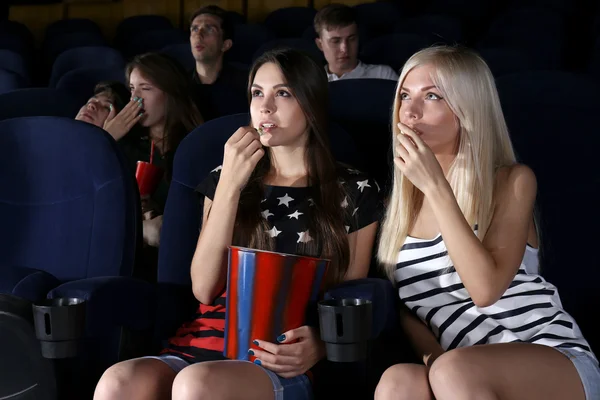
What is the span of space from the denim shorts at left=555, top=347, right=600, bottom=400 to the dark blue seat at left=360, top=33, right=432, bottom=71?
179 centimetres

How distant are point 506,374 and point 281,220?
1.22 feet

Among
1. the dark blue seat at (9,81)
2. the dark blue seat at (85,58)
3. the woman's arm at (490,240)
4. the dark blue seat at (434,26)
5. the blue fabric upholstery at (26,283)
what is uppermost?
the dark blue seat at (434,26)

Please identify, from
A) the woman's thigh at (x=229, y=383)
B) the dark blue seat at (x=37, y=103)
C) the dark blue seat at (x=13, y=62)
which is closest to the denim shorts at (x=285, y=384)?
the woman's thigh at (x=229, y=383)

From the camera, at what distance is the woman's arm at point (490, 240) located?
35.4 inches

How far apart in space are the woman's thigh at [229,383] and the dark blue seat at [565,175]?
410 millimetres

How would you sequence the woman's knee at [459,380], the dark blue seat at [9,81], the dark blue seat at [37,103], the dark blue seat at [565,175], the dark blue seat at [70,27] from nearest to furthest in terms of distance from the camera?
1. the woman's knee at [459,380]
2. the dark blue seat at [565,175]
3. the dark blue seat at [37,103]
4. the dark blue seat at [9,81]
5. the dark blue seat at [70,27]

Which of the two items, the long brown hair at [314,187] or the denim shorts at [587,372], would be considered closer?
the denim shorts at [587,372]

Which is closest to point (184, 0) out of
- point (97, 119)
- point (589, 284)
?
point (97, 119)

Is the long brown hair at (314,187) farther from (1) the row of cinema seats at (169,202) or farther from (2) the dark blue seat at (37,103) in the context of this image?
(2) the dark blue seat at (37,103)

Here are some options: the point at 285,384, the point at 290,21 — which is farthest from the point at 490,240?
the point at 290,21

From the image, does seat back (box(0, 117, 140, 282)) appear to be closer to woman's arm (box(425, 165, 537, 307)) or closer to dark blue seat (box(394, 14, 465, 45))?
woman's arm (box(425, 165, 537, 307))

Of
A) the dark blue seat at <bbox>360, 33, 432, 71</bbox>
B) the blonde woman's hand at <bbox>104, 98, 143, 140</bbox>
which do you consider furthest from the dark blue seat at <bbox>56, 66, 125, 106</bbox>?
the dark blue seat at <bbox>360, 33, 432, 71</bbox>

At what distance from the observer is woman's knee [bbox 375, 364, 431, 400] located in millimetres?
834

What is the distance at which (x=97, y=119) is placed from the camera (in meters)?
1.74
